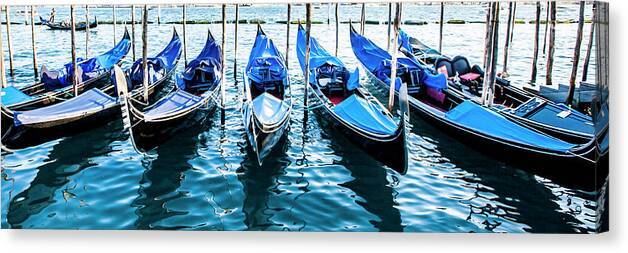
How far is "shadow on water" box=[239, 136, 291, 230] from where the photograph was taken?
394cm

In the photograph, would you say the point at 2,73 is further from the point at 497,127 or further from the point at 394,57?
the point at 497,127

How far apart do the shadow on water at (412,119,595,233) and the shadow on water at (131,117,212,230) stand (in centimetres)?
194

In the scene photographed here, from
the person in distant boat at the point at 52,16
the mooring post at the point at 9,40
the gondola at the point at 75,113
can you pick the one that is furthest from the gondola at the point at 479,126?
the mooring post at the point at 9,40

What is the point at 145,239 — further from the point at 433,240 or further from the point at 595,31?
the point at 595,31

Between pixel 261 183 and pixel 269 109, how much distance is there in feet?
2.79

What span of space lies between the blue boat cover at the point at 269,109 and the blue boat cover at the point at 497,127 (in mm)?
1383

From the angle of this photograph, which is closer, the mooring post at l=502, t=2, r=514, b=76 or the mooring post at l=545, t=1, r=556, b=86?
the mooring post at l=502, t=2, r=514, b=76

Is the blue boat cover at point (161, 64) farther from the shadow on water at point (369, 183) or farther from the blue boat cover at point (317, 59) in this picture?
the shadow on water at point (369, 183)

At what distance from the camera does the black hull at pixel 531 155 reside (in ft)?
12.4

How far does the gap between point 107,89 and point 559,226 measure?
3.59m

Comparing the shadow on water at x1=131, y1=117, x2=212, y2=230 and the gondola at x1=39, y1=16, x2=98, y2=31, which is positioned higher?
the gondola at x1=39, y1=16, x2=98, y2=31

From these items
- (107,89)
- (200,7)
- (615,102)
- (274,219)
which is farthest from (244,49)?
(615,102)

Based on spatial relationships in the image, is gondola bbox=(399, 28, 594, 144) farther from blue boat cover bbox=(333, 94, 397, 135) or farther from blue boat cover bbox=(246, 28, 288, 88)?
blue boat cover bbox=(246, 28, 288, 88)

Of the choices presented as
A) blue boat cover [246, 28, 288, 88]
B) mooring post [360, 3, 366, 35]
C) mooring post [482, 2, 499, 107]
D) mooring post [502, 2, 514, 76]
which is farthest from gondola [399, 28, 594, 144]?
blue boat cover [246, 28, 288, 88]
